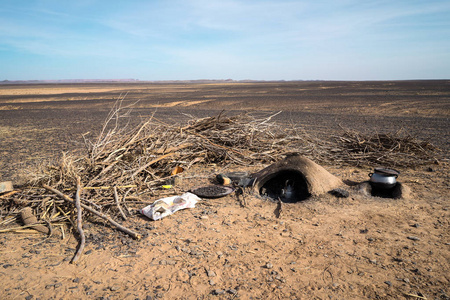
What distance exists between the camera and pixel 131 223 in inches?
155

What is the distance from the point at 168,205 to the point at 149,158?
1689mm

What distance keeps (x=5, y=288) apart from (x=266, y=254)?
253 cm

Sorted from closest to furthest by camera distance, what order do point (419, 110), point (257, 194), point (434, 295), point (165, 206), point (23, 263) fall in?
1. point (434, 295)
2. point (23, 263)
3. point (165, 206)
4. point (257, 194)
5. point (419, 110)

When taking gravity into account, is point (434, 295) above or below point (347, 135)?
below

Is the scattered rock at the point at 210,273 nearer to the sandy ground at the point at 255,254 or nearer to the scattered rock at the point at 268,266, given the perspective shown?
the sandy ground at the point at 255,254

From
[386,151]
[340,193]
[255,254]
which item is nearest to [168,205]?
[255,254]

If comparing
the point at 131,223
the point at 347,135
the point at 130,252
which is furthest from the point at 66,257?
the point at 347,135

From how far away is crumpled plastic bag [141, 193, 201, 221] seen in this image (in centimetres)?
404

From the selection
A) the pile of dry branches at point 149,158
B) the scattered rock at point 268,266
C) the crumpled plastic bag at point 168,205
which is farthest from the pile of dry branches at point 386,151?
the scattered rock at point 268,266

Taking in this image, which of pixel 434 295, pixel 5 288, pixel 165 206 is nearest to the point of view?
pixel 434 295

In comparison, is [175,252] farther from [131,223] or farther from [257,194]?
[257,194]

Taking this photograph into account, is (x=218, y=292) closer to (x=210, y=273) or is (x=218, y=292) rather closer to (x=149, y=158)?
(x=210, y=273)

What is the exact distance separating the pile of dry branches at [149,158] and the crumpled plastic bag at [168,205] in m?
0.35

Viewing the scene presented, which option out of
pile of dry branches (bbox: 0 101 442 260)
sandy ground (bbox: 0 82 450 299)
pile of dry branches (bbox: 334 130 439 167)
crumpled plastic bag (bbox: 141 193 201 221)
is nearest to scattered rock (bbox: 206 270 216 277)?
sandy ground (bbox: 0 82 450 299)
